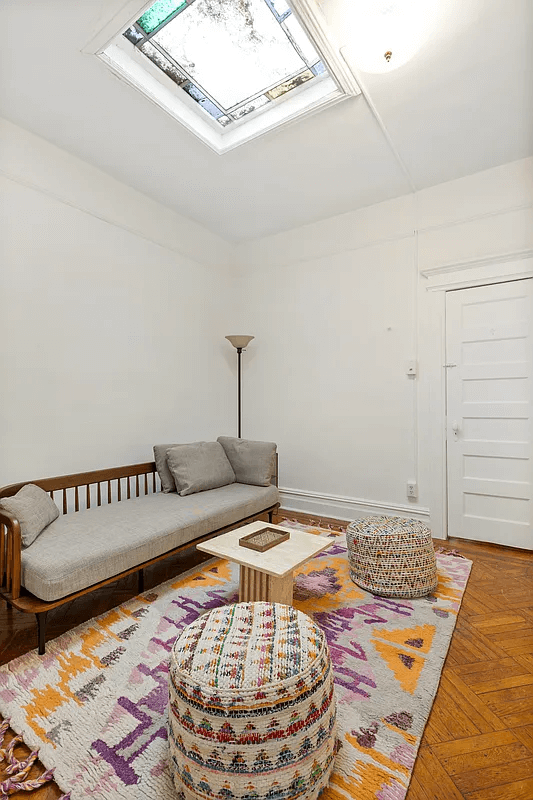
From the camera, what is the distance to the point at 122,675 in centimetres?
171

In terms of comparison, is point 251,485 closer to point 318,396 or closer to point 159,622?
point 318,396

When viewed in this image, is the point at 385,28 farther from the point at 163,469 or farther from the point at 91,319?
the point at 163,469

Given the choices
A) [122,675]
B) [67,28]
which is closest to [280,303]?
[67,28]

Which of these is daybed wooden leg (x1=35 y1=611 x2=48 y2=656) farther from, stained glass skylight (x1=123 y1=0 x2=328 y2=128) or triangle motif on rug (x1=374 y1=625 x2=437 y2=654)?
stained glass skylight (x1=123 y1=0 x2=328 y2=128)

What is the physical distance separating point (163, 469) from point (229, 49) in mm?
2921

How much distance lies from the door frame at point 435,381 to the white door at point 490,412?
52 millimetres

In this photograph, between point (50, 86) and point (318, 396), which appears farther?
point (318, 396)

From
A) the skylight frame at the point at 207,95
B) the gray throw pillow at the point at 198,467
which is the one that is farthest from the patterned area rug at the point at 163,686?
the skylight frame at the point at 207,95

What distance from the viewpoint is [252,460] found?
3684 millimetres

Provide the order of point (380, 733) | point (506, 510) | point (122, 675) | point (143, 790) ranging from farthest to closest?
point (506, 510), point (122, 675), point (380, 733), point (143, 790)

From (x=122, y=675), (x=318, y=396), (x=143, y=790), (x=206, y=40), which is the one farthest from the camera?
(x=318, y=396)

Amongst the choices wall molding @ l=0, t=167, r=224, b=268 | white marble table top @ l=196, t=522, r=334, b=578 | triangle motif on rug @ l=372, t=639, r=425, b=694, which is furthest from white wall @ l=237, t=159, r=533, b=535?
triangle motif on rug @ l=372, t=639, r=425, b=694

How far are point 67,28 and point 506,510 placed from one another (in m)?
4.27

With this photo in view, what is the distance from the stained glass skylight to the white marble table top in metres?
2.74
